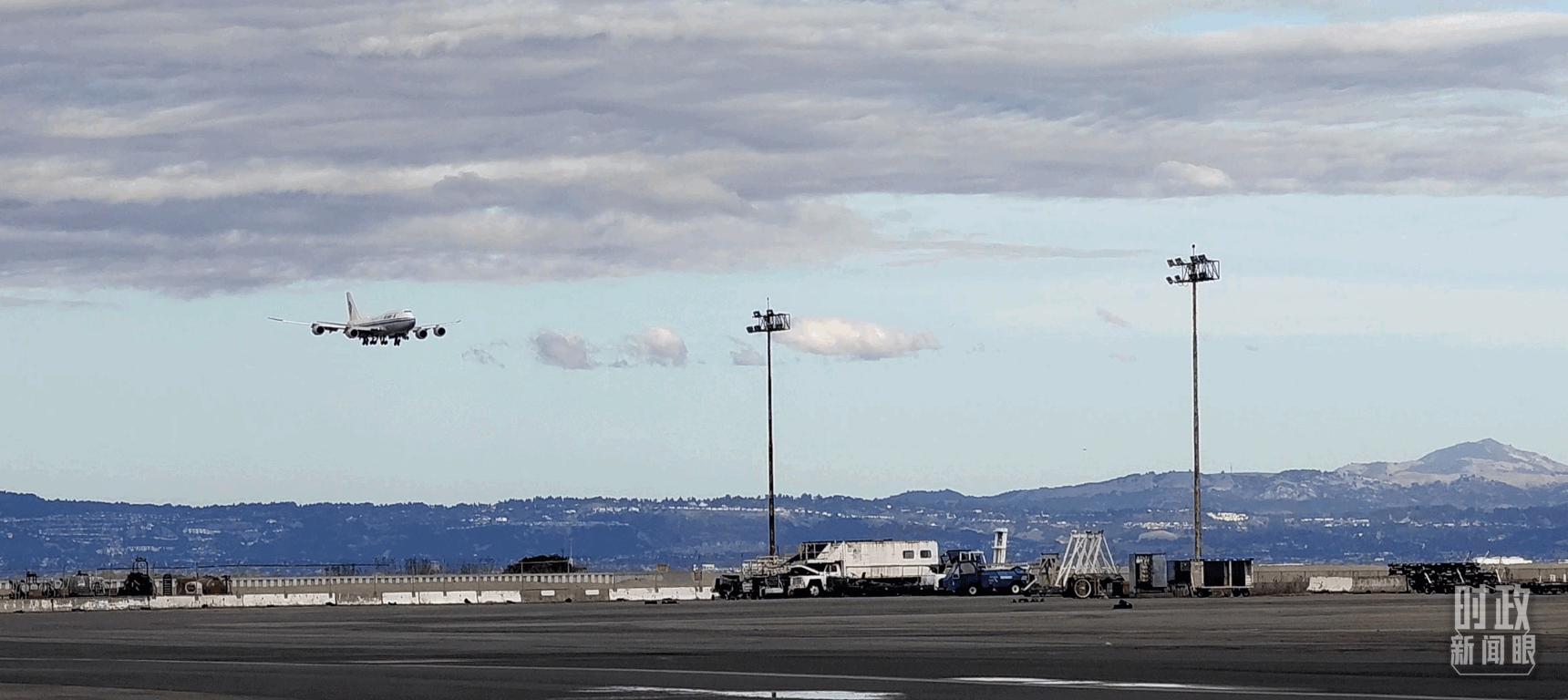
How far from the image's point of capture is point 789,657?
36.5m

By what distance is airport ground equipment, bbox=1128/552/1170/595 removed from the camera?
334 ft

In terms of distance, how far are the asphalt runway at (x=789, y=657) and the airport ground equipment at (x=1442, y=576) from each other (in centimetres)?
3540

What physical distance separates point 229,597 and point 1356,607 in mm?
52787

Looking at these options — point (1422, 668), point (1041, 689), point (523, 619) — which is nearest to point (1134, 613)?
point (523, 619)

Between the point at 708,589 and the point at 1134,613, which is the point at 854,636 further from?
the point at 708,589

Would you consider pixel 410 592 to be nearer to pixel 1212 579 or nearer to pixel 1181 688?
pixel 1212 579

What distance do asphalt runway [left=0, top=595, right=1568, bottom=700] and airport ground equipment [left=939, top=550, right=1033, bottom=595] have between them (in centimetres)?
3959

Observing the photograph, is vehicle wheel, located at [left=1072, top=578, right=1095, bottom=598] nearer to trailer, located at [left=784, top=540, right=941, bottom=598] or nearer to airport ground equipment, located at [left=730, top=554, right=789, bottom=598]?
trailer, located at [left=784, top=540, right=941, bottom=598]

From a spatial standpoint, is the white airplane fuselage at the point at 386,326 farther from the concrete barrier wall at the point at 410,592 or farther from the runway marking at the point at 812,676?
the runway marking at the point at 812,676

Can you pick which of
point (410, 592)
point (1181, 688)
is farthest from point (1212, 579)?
point (1181, 688)

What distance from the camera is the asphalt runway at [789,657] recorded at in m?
27.9

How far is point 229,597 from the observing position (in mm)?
100625

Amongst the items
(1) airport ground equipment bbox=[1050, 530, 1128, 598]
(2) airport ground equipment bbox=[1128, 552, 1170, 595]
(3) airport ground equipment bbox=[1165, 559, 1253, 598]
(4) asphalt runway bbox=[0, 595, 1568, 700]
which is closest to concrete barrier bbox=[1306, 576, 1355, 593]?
(3) airport ground equipment bbox=[1165, 559, 1253, 598]

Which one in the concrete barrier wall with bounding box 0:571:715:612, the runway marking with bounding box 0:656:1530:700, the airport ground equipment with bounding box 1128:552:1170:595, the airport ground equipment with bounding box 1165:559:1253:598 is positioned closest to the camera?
the runway marking with bounding box 0:656:1530:700
